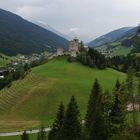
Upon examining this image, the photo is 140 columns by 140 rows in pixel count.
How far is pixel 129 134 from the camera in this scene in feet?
117

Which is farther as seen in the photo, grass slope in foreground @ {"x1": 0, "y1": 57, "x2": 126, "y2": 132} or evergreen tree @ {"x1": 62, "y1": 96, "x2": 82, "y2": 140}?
grass slope in foreground @ {"x1": 0, "y1": 57, "x2": 126, "y2": 132}

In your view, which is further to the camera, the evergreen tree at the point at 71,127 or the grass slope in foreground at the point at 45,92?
the grass slope in foreground at the point at 45,92

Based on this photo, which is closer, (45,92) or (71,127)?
(71,127)

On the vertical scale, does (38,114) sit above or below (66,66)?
below

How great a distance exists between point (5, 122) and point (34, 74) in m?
50.8

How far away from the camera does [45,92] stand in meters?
158

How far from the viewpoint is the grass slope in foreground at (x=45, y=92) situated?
136750mm

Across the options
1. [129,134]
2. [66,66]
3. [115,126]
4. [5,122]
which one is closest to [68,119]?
[115,126]

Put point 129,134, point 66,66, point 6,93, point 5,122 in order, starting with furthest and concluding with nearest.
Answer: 1. point 66,66
2. point 6,93
3. point 5,122
4. point 129,134

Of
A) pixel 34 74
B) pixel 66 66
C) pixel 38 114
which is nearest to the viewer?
pixel 38 114

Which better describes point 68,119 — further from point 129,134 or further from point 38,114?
point 38,114

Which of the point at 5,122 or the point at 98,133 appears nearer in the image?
the point at 98,133

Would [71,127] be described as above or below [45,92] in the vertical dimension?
above

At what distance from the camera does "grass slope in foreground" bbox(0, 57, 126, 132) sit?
137 meters
